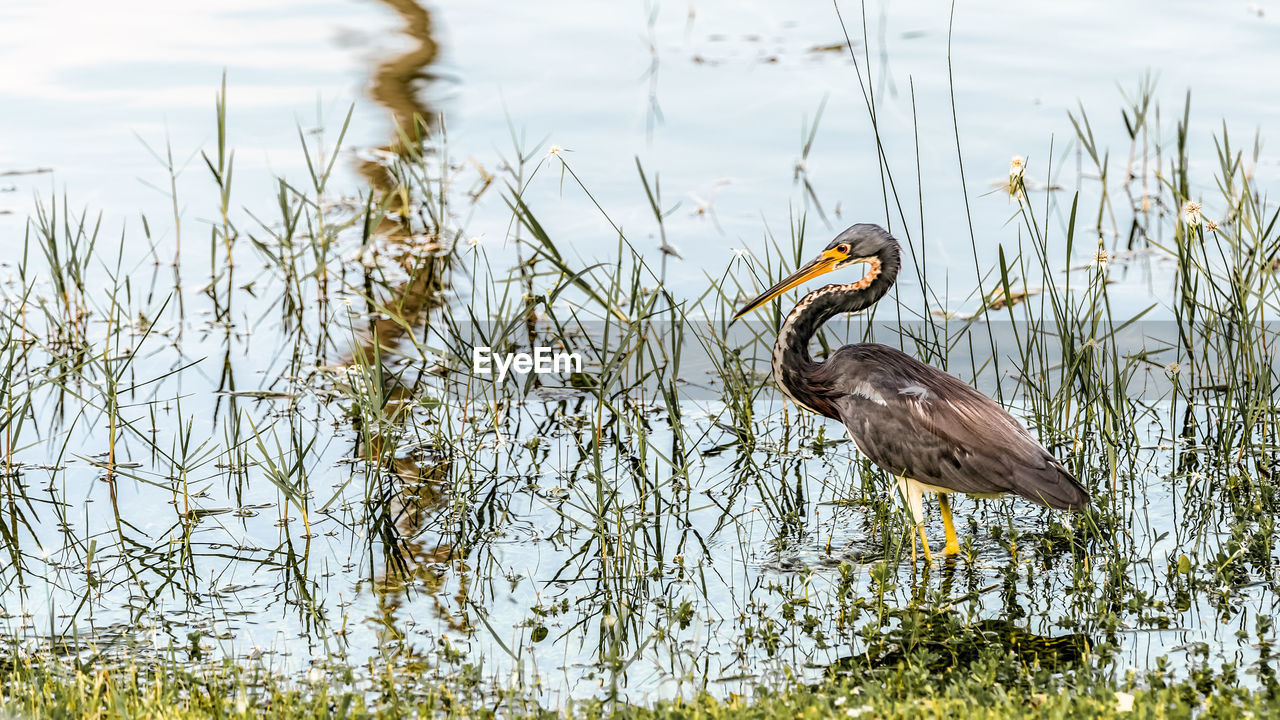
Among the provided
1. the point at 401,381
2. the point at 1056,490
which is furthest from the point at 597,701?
the point at 401,381

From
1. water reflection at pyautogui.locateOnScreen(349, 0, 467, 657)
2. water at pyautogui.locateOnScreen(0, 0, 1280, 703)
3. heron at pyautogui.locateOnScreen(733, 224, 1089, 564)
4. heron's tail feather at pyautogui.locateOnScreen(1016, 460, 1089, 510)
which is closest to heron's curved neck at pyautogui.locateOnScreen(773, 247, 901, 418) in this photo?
heron at pyautogui.locateOnScreen(733, 224, 1089, 564)

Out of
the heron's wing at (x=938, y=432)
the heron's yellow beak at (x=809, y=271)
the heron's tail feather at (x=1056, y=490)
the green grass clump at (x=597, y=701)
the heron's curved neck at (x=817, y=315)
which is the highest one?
the heron's yellow beak at (x=809, y=271)

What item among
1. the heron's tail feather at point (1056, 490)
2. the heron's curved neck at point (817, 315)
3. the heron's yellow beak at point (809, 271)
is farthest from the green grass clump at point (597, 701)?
the heron's yellow beak at point (809, 271)

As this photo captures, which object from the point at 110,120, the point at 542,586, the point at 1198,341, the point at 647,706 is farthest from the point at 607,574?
the point at 110,120

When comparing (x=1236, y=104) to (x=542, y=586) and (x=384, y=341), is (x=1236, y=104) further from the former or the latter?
(x=542, y=586)

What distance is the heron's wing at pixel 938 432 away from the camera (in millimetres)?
5531

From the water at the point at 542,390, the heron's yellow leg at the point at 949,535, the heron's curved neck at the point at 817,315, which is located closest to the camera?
the water at the point at 542,390

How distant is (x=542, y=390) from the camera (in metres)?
7.64

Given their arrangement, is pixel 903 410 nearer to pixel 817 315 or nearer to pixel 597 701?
pixel 817 315

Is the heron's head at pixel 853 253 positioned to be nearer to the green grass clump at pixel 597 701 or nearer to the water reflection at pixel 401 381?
the water reflection at pixel 401 381

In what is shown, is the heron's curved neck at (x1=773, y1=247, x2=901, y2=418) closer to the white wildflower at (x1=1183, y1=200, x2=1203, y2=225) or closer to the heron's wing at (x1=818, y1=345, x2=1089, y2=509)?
the heron's wing at (x1=818, y1=345, x2=1089, y2=509)

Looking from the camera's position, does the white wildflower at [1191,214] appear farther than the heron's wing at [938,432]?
Yes

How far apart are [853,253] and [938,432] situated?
0.85 metres

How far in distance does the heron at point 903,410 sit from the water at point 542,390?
292 mm
